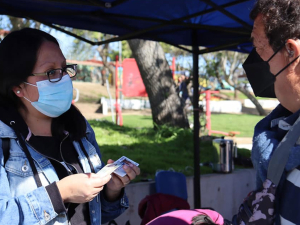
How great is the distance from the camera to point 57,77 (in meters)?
1.91

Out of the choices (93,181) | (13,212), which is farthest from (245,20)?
(13,212)

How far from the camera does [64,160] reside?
1830 mm

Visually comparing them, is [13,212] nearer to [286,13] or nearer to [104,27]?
[286,13]

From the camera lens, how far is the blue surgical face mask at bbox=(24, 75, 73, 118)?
72.8 inches

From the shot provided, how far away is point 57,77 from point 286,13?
123 cm

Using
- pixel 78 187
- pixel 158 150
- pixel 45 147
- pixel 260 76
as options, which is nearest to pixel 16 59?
pixel 45 147

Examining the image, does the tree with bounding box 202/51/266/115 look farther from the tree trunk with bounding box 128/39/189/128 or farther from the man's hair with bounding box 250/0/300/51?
the man's hair with bounding box 250/0/300/51

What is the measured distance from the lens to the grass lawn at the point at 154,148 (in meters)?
5.74

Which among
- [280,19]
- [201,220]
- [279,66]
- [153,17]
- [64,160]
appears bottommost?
[201,220]

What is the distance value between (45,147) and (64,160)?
120 mm

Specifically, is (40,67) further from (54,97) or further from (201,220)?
(201,220)

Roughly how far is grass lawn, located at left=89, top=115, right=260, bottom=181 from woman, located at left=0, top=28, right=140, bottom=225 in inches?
121

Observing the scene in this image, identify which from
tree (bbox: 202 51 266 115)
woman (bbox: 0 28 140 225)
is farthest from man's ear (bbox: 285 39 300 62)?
tree (bbox: 202 51 266 115)

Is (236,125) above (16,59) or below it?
below
